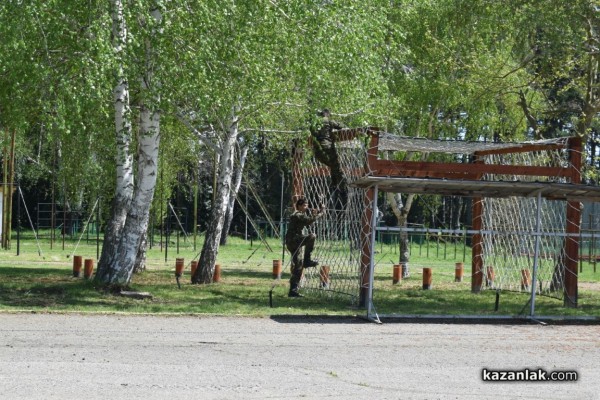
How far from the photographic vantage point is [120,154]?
19688mm

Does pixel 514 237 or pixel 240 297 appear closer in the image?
pixel 240 297

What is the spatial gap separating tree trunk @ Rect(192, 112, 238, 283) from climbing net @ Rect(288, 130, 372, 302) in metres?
1.92

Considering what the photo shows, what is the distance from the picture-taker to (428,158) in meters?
30.5

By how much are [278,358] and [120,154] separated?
8.25 metres

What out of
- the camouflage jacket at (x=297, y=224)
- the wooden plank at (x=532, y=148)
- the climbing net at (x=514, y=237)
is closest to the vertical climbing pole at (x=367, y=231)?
the camouflage jacket at (x=297, y=224)

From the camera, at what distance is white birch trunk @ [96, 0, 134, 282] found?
1714 centimetres

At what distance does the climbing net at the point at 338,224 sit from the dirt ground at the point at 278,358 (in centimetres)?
302

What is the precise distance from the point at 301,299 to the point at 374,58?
5470mm

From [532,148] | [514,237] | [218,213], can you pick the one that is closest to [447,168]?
[532,148]

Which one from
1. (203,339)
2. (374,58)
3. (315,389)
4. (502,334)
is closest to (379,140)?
(374,58)

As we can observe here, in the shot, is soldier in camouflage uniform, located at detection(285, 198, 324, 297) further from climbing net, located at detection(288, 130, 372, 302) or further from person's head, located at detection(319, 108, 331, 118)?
person's head, located at detection(319, 108, 331, 118)

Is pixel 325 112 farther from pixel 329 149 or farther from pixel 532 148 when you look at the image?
pixel 532 148

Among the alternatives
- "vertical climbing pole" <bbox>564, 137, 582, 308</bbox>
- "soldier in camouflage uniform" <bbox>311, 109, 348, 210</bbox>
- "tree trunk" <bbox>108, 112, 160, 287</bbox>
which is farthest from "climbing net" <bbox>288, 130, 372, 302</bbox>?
"vertical climbing pole" <bbox>564, 137, 582, 308</bbox>

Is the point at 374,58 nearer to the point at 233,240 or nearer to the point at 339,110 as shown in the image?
the point at 339,110
